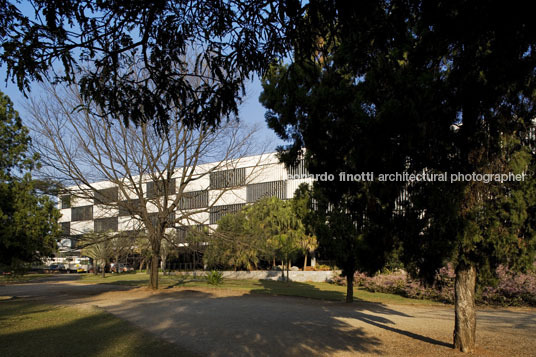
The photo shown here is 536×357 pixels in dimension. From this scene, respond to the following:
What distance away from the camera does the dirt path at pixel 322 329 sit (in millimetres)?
7954

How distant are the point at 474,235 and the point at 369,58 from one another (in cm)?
359

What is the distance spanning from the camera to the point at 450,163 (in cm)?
813

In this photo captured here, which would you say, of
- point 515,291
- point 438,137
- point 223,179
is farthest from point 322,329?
point 223,179

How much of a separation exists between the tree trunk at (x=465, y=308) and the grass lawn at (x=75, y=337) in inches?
188

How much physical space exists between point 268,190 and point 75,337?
35.0m

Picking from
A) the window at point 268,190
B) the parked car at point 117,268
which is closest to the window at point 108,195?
the window at point 268,190

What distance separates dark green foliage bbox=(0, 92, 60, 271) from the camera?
51.3 ft

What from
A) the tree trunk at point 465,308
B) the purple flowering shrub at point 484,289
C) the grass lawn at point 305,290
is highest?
the tree trunk at point 465,308

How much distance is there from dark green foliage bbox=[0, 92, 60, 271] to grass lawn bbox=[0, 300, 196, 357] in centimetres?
393

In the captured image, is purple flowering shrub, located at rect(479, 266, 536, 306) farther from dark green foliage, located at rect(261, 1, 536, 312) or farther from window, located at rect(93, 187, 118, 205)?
window, located at rect(93, 187, 118, 205)

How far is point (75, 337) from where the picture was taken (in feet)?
28.1

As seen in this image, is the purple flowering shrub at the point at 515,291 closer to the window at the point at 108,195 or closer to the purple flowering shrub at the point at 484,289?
the purple flowering shrub at the point at 484,289

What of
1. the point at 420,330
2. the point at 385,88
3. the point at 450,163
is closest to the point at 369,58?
the point at 385,88

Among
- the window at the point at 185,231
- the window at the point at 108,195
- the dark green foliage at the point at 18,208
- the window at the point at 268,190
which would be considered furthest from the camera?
the window at the point at 268,190
